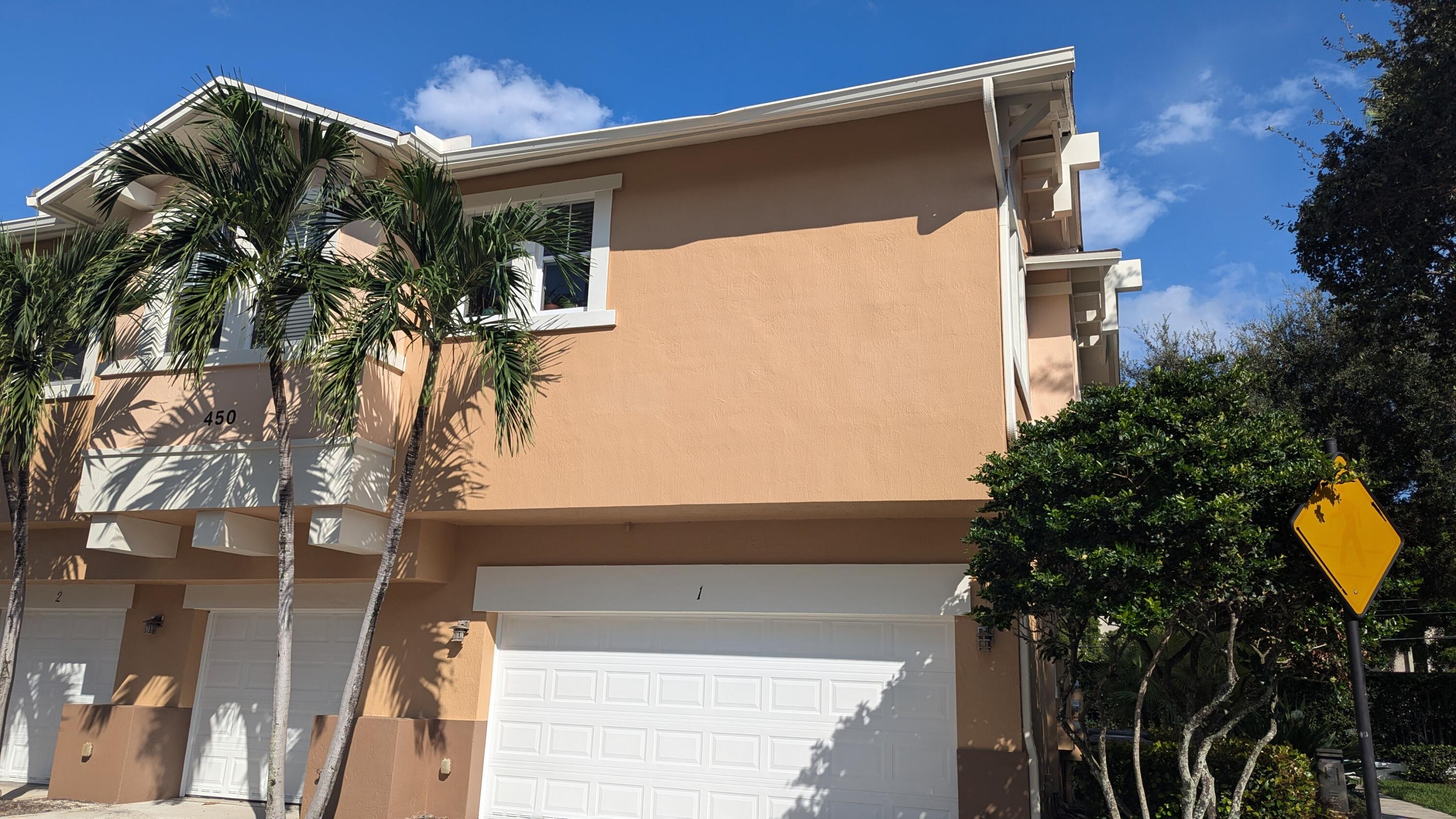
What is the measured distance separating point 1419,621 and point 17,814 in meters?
22.1

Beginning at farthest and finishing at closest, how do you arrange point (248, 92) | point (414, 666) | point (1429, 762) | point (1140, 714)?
point (1429, 762), point (414, 666), point (248, 92), point (1140, 714)

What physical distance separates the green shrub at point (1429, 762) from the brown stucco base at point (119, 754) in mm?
17888

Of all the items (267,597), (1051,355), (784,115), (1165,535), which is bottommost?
(267,597)

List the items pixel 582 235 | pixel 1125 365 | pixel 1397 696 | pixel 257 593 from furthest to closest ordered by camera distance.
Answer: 1. pixel 1125 365
2. pixel 1397 696
3. pixel 257 593
4. pixel 582 235

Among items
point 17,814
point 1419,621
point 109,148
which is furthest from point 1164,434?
point 1419,621

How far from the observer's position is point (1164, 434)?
719cm

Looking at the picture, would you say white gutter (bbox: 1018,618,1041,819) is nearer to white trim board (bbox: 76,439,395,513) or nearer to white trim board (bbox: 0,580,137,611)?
white trim board (bbox: 76,439,395,513)

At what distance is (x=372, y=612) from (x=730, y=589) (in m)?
3.37

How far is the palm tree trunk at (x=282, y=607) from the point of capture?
873 cm

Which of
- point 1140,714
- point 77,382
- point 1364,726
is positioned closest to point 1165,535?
point 1140,714

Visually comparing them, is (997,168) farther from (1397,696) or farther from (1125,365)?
(1125,365)

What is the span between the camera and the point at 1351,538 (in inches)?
247

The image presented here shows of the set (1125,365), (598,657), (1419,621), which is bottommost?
(598,657)

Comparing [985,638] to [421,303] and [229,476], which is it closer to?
[421,303]
